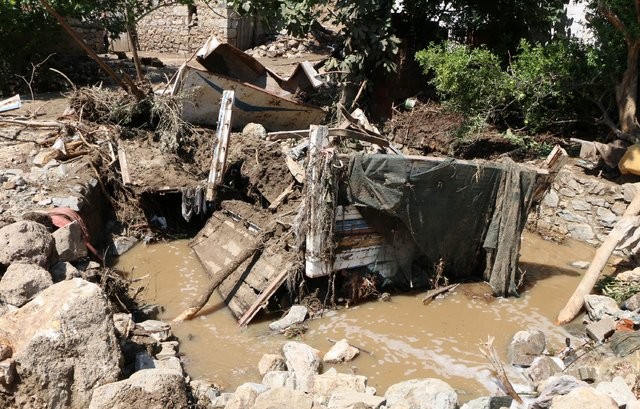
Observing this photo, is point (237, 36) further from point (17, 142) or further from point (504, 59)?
point (17, 142)

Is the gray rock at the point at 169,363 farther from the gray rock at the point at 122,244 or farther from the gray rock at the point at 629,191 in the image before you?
the gray rock at the point at 629,191

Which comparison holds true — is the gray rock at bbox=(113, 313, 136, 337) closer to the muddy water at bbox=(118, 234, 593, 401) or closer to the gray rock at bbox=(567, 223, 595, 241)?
the muddy water at bbox=(118, 234, 593, 401)

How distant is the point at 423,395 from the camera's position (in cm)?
482

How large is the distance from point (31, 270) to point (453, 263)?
15.7ft

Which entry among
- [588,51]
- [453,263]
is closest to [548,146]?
[588,51]

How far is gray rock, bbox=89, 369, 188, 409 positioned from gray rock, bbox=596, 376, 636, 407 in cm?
315

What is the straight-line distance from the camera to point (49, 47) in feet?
45.7

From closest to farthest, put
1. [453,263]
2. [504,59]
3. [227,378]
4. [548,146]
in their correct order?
[227,378], [453,263], [548,146], [504,59]

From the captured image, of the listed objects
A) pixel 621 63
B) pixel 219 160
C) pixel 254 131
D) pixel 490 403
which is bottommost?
pixel 490 403

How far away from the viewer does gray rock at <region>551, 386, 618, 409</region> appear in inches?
152

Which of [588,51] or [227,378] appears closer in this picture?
[227,378]

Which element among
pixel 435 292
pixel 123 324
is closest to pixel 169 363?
pixel 123 324

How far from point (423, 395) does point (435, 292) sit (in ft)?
8.38

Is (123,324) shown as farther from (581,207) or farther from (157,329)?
(581,207)
